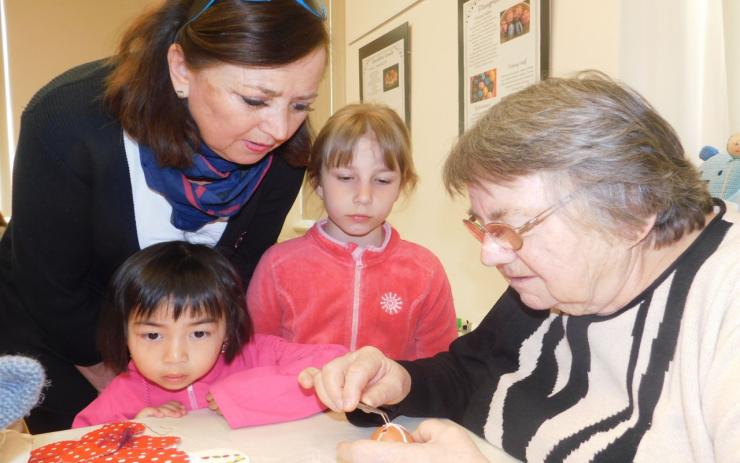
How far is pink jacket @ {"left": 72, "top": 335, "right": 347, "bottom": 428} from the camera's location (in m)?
1.16

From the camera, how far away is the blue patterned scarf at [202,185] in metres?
1.36

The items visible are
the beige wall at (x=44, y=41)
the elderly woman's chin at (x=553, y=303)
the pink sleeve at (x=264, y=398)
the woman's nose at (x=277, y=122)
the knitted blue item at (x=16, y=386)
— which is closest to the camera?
the knitted blue item at (x=16, y=386)

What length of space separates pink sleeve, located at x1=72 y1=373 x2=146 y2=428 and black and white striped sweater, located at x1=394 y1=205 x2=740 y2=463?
0.61m

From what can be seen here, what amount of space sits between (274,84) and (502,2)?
4.92 feet

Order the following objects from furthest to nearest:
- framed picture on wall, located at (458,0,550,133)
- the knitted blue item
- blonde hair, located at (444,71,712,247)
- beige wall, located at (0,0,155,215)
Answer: beige wall, located at (0,0,155,215) < framed picture on wall, located at (458,0,550,133) < blonde hair, located at (444,71,712,247) < the knitted blue item

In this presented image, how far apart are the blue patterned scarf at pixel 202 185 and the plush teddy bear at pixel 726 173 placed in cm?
102

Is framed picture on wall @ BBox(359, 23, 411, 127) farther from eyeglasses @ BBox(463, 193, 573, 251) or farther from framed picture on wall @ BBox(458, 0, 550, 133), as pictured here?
eyeglasses @ BBox(463, 193, 573, 251)

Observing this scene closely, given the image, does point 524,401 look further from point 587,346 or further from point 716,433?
point 716,433

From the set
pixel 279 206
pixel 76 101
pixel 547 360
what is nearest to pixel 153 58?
pixel 76 101

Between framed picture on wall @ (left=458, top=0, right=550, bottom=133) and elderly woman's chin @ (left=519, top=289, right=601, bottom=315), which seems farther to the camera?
framed picture on wall @ (left=458, top=0, right=550, bottom=133)

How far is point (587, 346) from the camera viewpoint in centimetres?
100

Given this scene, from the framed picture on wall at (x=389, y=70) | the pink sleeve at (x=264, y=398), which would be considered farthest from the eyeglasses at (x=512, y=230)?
the framed picture on wall at (x=389, y=70)

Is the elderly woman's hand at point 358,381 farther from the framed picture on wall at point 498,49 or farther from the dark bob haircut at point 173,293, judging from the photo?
the framed picture on wall at point 498,49

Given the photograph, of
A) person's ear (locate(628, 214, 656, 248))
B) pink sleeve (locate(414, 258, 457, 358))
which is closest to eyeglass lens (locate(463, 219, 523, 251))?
person's ear (locate(628, 214, 656, 248))
